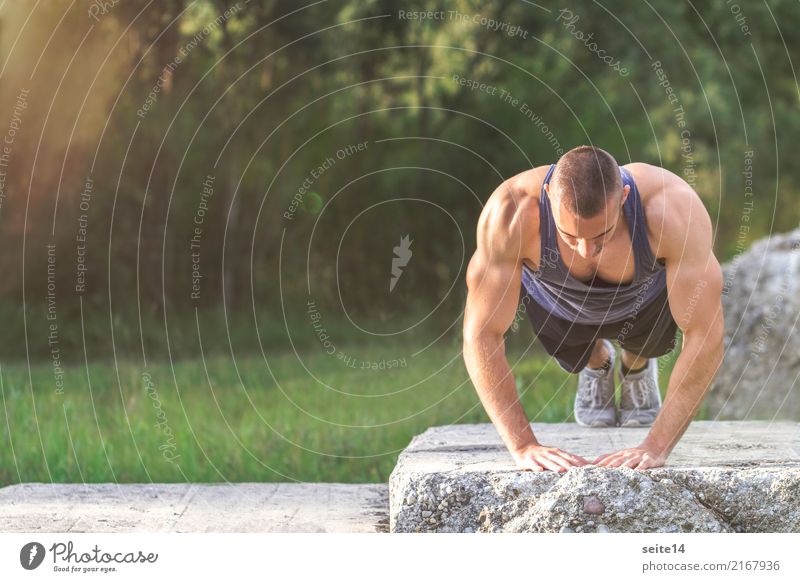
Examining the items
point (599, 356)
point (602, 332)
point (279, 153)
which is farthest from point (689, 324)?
point (279, 153)

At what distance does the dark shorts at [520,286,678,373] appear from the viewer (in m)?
4.56

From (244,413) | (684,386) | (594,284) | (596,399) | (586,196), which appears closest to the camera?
(586,196)

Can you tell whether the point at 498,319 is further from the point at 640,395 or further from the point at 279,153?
the point at 279,153

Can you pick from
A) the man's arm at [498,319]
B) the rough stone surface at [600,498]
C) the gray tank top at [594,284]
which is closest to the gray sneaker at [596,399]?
the gray tank top at [594,284]

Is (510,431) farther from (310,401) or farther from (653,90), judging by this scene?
(653,90)

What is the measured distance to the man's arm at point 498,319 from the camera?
3.72 metres

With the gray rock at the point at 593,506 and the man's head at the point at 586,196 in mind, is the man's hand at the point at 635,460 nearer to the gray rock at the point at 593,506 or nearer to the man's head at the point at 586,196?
the gray rock at the point at 593,506

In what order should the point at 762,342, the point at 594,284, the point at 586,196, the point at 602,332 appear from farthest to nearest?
1. the point at 762,342
2. the point at 602,332
3. the point at 594,284
4. the point at 586,196

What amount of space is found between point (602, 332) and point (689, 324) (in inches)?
38.5

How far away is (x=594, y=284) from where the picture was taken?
4.18 m

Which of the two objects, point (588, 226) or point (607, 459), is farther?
point (607, 459)

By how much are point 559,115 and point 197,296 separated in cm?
298

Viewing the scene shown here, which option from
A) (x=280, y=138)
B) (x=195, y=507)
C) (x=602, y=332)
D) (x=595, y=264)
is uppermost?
(x=280, y=138)

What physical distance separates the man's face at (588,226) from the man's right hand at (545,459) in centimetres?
64
